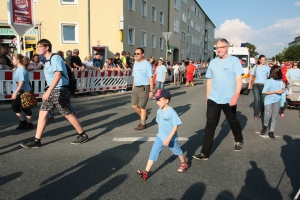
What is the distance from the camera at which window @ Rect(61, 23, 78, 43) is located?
2061 cm

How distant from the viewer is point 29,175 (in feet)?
11.9

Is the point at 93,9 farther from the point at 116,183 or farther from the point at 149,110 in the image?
the point at 116,183

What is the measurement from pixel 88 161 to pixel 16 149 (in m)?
1.51

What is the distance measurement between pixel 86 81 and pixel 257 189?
9806mm

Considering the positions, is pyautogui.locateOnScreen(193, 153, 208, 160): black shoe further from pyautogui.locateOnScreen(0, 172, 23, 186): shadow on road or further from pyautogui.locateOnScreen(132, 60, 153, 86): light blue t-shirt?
pyautogui.locateOnScreen(0, 172, 23, 186): shadow on road

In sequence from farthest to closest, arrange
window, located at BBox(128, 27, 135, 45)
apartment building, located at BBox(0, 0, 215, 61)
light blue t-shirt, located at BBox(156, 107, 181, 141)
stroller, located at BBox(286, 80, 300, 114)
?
window, located at BBox(128, 27, 135, 45), apartment building, located at BBox(0, 0, 215, 61), stroller, located at BBox(286, 80, 300, 114), light blue t-shirt, located at BBox(156, 107, 181, 141)

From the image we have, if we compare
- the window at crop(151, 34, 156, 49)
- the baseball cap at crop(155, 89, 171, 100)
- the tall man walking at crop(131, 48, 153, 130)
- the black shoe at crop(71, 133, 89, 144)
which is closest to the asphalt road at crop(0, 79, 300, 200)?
the black shoe at crop(71, 133, 89, 144)

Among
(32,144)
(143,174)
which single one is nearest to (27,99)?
(32,144)

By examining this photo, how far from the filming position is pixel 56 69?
456cm

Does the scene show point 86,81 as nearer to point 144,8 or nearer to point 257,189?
point 257,189

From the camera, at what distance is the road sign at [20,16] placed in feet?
31.0

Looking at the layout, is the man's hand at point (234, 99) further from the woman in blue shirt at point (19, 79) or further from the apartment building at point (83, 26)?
the apartment building at point (83, 26)

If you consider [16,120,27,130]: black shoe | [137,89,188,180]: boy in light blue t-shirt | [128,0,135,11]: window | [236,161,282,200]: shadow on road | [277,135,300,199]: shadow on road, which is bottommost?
[236,161,282,200]: shadow on road

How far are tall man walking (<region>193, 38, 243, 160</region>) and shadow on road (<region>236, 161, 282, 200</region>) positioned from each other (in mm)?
851
